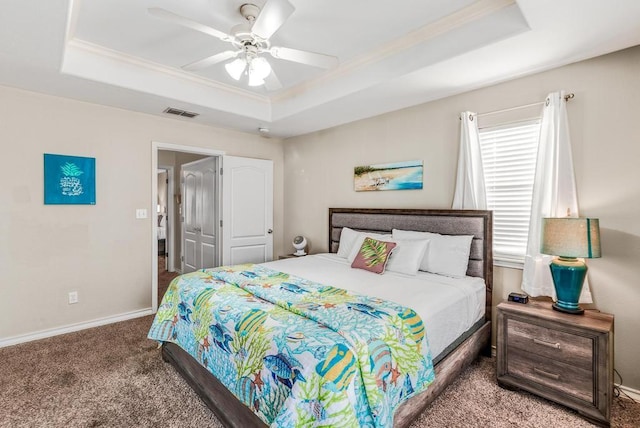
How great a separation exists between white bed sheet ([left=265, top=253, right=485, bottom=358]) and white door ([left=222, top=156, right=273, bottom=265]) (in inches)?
61.8

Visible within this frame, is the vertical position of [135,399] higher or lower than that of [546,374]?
lower

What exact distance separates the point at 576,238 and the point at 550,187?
0.53 metres

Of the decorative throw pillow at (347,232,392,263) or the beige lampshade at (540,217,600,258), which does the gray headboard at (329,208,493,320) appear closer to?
the decorative throw pillow at (347,232,392,263)

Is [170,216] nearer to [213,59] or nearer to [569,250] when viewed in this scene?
[213,59]

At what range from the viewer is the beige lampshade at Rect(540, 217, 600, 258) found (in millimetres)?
2031

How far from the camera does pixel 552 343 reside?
206cm

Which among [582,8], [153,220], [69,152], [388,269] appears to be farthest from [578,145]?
[69,152]

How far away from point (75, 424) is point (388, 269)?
96.9 inches

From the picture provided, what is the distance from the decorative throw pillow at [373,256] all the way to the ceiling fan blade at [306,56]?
1.64 meters

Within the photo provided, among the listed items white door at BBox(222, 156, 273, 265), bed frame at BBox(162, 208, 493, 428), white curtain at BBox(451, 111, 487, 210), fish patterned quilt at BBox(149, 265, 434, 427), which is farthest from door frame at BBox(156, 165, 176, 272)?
white curtain at BBox(451, 111, 487, 210)

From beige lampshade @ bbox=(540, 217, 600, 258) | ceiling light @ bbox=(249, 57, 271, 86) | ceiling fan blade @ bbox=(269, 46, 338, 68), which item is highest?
ceiling fan blade @ bbox=(269, 46, 338, 68)

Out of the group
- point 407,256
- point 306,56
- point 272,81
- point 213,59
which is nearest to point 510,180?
point 407,256

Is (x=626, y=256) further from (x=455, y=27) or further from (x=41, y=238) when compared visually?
(x=41, y=238)

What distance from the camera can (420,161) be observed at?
3350 millimetres
